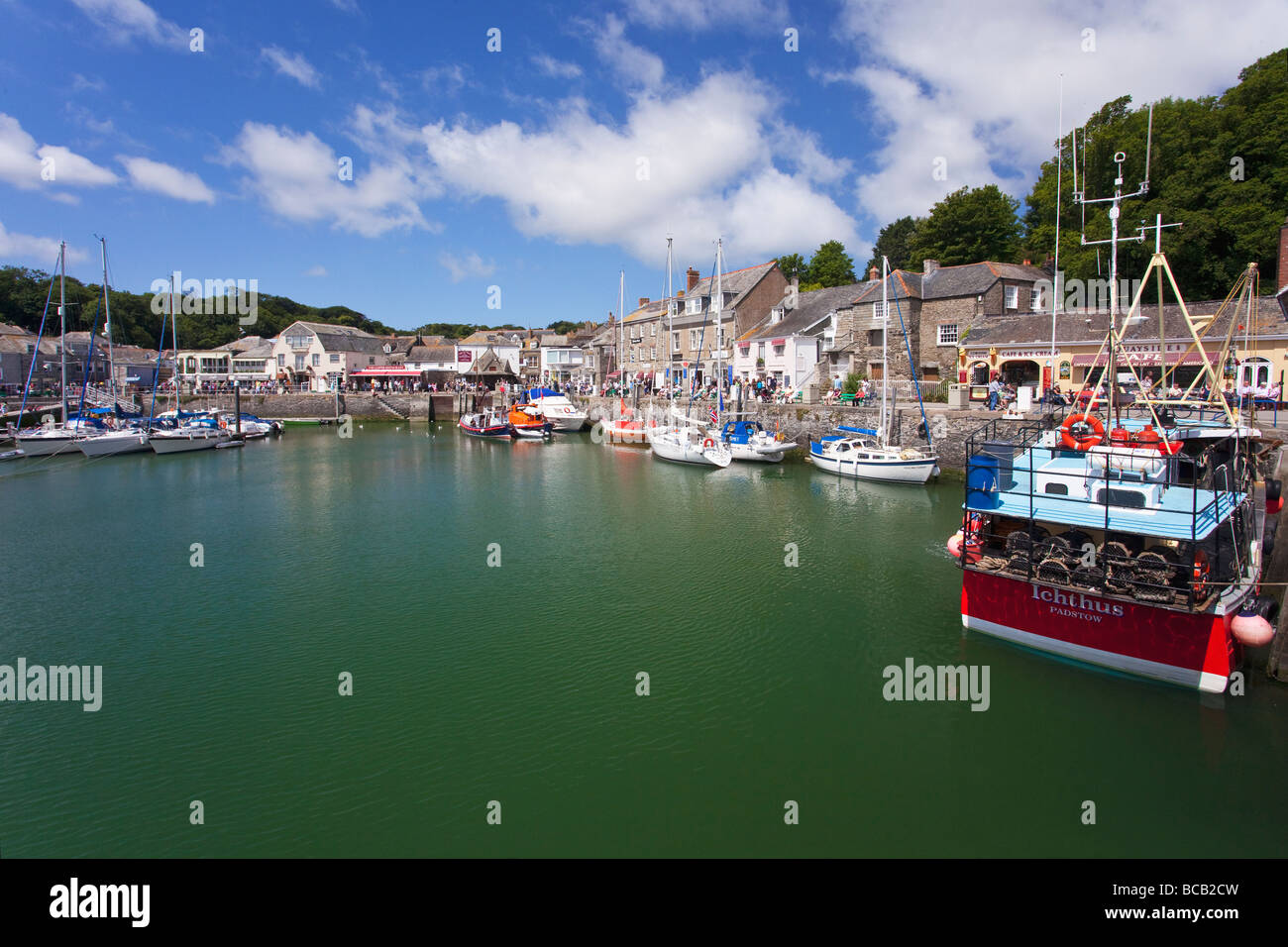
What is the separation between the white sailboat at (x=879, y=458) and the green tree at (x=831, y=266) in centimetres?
3669

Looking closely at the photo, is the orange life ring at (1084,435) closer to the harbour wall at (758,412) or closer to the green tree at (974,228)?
the harbour wall at (758,412)

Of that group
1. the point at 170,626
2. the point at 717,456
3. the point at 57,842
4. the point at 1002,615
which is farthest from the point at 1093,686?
the point at 717,456

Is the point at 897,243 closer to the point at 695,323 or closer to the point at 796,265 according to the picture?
the point at 796,265

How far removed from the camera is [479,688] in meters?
13.5

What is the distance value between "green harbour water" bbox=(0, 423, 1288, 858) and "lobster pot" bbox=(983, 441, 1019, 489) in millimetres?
3332

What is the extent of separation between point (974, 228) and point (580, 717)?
189 ft

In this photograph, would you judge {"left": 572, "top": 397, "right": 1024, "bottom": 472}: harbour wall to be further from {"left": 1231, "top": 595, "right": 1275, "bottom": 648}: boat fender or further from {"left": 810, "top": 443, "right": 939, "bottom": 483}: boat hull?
{"left": 1231, "top": 595, "right": 1275, "bottom": 648}: boat fender

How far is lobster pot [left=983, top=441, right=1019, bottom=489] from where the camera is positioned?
15.0 metres

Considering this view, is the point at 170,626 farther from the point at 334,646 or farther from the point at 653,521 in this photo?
the point at 653,521

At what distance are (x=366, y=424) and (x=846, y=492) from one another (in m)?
55.0

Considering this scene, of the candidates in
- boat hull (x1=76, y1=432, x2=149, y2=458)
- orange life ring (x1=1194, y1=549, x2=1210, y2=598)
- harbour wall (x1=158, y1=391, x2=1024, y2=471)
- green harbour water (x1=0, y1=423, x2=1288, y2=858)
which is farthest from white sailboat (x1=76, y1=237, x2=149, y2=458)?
orange life ring (x1=1194, y1=549, x2=1210, y2=598)

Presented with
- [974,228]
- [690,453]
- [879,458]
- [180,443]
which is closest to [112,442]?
[180,443]

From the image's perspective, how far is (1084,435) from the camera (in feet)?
48.7

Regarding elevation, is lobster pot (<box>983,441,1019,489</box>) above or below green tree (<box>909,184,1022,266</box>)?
below
